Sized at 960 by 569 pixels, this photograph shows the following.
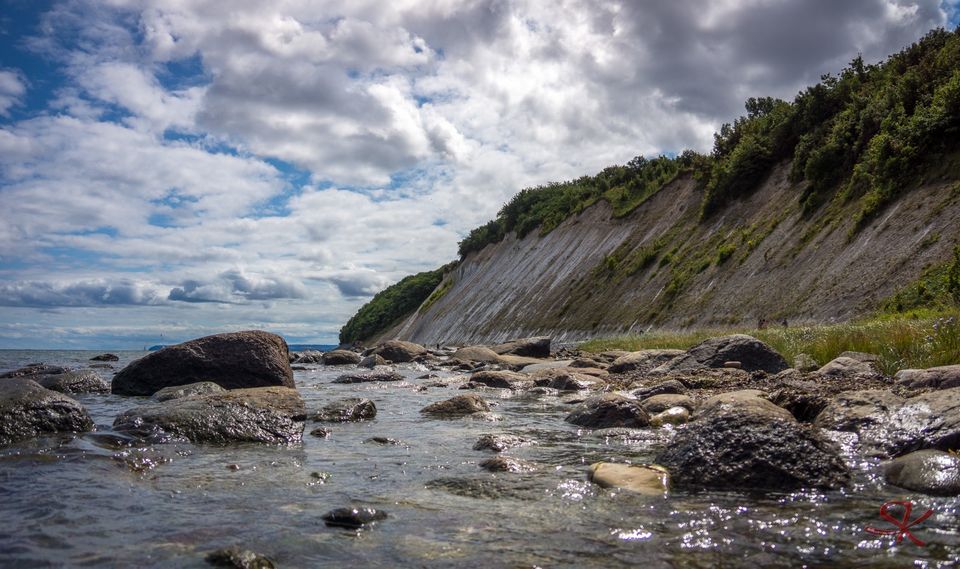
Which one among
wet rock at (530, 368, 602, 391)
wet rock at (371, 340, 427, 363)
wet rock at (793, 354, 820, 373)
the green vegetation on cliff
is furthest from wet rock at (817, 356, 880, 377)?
the green vegetation on cliff

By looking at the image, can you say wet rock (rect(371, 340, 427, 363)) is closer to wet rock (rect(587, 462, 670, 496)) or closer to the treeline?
the treeline

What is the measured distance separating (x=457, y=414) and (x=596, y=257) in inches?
1665

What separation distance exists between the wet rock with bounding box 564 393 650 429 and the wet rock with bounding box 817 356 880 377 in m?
4.27

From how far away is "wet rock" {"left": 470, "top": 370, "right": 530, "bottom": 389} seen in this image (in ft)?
61.3

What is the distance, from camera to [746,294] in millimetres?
30234

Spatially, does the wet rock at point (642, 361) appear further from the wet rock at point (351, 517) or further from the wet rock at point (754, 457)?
the wet rock at point (351, 517)

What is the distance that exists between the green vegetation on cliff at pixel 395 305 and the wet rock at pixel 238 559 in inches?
3874

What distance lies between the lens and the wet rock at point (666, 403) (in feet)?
35.9

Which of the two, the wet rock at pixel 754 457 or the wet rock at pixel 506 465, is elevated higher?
the wet rock at pixel 754 457

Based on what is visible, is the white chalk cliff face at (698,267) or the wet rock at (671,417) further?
the white chalk cliff face at (698,267)

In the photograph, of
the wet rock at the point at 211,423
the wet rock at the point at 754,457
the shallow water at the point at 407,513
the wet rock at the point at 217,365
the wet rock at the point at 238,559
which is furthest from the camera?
the wet rock at the point at 217,365

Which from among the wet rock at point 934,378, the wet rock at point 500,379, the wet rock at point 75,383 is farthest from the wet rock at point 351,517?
the wet rock at point 75,383

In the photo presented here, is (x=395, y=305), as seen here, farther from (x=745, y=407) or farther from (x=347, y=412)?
(x=745, y=407)

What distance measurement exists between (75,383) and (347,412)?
9.08 metres
